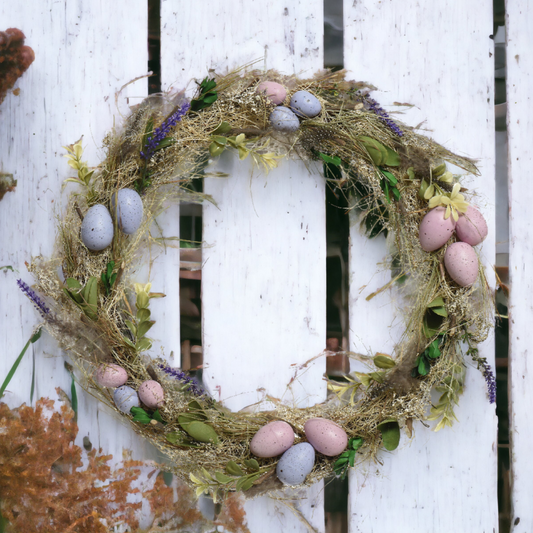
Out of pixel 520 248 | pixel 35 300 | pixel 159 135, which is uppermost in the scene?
pixel 159 135

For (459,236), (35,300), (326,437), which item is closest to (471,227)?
(459,236)

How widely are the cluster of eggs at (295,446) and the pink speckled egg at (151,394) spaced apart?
232 millimetres

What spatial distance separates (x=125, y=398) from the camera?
1.08 meters

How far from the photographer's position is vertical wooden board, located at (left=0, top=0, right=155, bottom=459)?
1214mm

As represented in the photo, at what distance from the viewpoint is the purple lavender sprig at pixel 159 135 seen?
107 centimetres

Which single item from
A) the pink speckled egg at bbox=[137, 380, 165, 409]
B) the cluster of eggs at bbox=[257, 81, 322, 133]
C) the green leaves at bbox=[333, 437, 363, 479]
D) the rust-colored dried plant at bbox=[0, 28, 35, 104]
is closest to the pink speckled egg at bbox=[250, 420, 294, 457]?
the green leaves at bbox=[333, 437, 363, 479]

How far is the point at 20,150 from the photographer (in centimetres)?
122

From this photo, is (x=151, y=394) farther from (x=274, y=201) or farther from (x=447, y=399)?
(x=447, y=399)

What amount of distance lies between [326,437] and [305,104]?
0.75 metres

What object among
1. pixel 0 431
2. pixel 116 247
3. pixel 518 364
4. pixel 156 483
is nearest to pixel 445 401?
pixel 518 364

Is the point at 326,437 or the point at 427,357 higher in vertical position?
the point at 427,357

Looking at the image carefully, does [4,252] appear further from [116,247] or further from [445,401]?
[445,401]

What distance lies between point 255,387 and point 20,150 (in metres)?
0.86

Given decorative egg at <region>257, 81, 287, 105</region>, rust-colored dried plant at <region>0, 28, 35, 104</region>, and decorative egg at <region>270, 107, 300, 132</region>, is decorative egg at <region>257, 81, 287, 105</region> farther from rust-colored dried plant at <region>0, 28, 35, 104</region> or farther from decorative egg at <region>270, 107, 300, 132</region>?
rust-colored dried plant at <region>0, 28, 35, 104</region>
